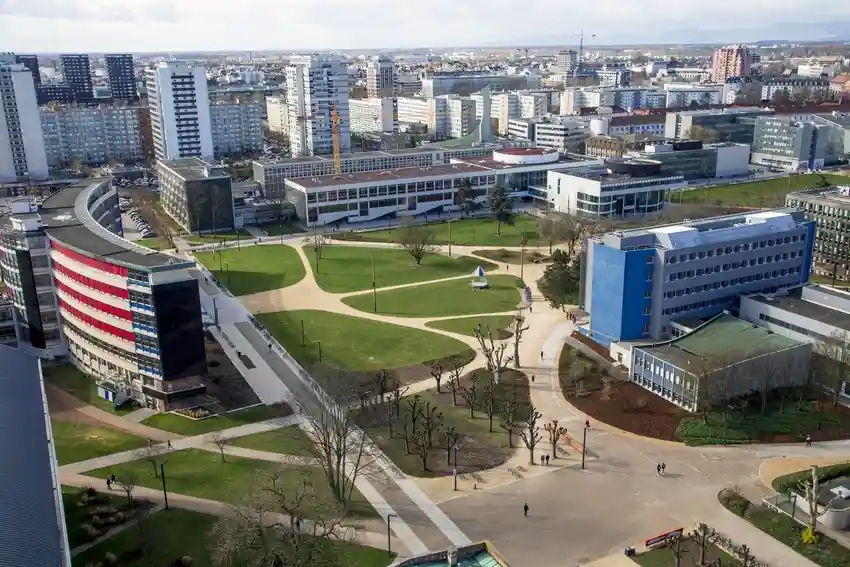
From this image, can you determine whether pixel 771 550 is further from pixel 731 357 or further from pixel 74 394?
pixel 74 394

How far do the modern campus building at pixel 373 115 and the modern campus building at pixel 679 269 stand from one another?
11424cm

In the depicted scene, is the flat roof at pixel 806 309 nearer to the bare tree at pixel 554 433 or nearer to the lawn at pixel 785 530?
the lawn at pixel 785 530

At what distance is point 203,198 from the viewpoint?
82.9 m

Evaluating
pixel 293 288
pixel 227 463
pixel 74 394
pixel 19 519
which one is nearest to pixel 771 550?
pixel 227 463

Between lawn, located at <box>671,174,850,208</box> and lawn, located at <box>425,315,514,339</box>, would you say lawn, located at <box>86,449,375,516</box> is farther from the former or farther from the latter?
lawn, located at <box>671,174,850,208</box>

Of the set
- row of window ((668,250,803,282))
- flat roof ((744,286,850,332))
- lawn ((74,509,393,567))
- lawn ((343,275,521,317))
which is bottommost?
lawn ((74,509,393,567))

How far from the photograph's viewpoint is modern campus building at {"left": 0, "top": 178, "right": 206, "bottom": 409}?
40500 millimetres

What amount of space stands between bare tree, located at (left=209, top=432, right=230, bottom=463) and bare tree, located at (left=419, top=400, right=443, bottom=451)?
10.1 meters

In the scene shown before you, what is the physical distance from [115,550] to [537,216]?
67.9m

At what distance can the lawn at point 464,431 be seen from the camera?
35.5 metres

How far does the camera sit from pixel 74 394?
43375mm

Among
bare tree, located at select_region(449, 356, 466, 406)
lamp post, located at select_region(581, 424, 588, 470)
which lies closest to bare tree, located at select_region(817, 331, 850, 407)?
lamp post, located at select_region(581, 424, 588, 470)

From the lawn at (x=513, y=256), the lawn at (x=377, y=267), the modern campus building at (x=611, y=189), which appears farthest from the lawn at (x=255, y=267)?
the modern campus building at (x=611, y=189)

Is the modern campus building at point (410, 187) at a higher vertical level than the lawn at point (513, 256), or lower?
higher
